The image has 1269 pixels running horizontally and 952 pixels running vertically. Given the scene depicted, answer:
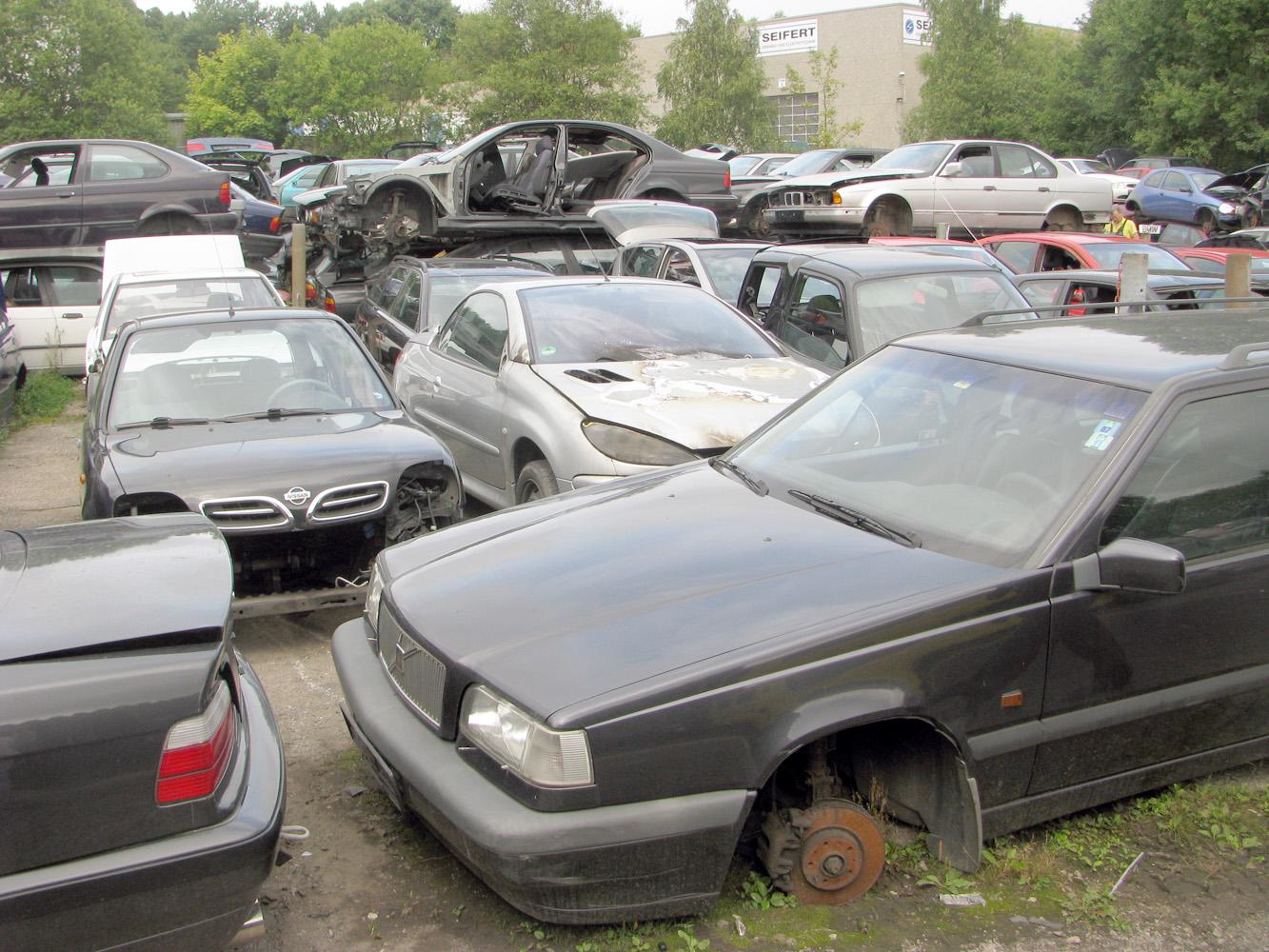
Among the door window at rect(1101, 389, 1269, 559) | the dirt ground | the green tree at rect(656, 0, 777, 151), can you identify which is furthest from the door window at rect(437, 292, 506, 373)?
the green tree at rect(656, 0, 777, 151)

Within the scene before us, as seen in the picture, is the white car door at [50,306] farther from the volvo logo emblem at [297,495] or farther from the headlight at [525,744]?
the headlight at [525,744]

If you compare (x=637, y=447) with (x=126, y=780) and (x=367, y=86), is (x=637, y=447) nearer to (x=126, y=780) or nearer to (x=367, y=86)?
(x=126, y=780)

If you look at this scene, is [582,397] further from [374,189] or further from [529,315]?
[374,189]

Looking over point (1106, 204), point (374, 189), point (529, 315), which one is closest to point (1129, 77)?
point (1106, 204)

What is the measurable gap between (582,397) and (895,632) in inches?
137

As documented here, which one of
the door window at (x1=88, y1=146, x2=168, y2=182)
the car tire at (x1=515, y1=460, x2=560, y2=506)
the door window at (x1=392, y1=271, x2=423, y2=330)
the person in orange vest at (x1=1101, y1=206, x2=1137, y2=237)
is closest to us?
the car tire at (x1=515, y1=460, x2=560, y2=506)

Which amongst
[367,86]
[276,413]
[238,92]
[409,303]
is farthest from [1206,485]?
[238,92]

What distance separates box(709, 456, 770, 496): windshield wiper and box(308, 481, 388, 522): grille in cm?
172

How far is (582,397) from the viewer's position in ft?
21.1

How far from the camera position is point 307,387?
6.47m

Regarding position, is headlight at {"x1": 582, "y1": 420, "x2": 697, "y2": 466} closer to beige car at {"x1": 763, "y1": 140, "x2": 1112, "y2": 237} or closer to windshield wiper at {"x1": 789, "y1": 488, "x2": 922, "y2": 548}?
windshield wiper at {"x1": 789, "y1": 488, "x2": 922, "y2": 548}

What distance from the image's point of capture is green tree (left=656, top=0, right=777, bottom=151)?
35.0m

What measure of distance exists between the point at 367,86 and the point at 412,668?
3477cm

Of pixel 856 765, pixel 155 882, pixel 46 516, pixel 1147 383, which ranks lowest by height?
pixel 46 516
